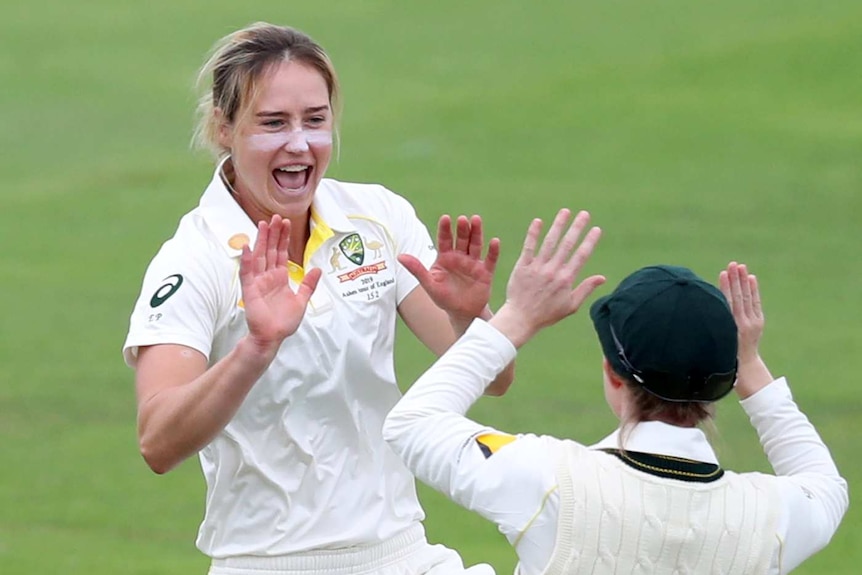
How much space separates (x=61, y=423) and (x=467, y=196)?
8813 millimetres

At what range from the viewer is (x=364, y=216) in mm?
5113

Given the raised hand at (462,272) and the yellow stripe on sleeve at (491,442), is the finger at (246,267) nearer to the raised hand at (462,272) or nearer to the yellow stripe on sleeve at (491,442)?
the raised hand at (462,272)

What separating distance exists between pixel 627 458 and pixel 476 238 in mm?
1015

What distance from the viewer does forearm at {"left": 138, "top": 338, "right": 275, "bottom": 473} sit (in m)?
4.29

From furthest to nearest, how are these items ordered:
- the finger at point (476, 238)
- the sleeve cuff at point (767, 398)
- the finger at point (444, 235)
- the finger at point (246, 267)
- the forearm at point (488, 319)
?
the forearm at point (488, 319) → the finger at point (476, 238) → the finger at point (444, 235) → the finger at point (246, 267) → the sleeve cuff at point (767, 398)

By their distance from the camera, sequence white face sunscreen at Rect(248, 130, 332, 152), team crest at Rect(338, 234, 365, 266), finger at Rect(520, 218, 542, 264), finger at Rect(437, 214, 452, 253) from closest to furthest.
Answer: finger at Rect(520, 218, 542, 264), finger at Rect(437, 214, 452, 253), white face sunscreen at Rect(248, 130, 332, 152), team crest at Rect(338, 234, 365, 266)

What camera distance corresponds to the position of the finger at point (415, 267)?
451 centimetres

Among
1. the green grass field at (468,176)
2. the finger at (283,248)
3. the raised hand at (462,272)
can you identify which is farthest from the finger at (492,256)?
the green grass field at (468,176)

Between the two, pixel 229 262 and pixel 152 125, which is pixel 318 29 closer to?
pixel 152 125

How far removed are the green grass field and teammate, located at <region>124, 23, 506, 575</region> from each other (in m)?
4.89

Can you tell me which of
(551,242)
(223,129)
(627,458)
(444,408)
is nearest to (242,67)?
(223,129)

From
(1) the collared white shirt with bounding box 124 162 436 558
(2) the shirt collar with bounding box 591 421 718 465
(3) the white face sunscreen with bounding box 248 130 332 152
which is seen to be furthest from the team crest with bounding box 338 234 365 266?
(2) the shirt collar with bounding box 591 421 718 465

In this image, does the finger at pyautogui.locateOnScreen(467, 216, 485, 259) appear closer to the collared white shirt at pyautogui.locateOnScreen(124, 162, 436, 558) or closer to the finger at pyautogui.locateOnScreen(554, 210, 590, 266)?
the collared white shirt at pyautogui.locateOnScreen(124, 162, 436, 558)

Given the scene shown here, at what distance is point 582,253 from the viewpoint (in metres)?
4.06
